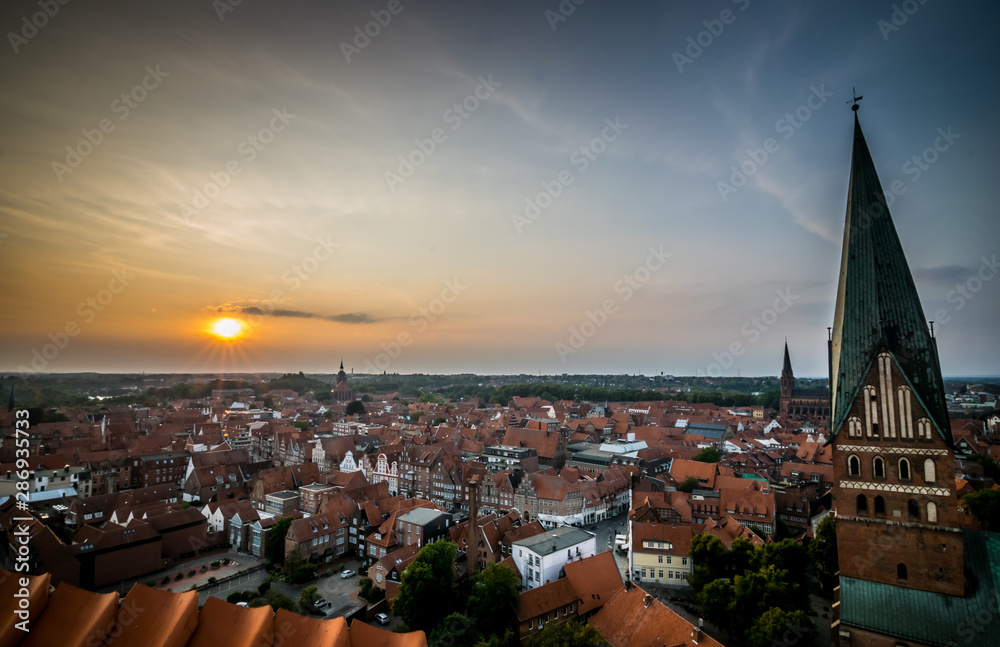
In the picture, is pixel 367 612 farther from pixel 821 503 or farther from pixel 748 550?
pixel 821 503

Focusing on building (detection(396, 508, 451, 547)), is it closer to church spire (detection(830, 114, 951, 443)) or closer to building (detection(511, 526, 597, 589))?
building (detection(511, 526, 597, 589))

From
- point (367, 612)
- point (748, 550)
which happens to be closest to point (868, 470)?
point (748, 550)

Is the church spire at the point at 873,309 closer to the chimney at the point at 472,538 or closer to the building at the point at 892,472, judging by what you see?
the building at the point at 892,472

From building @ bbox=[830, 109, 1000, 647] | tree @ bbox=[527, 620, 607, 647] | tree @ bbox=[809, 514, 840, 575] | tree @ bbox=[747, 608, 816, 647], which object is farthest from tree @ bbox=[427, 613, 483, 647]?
tree @ bbox=[809, 514, 840, 575]

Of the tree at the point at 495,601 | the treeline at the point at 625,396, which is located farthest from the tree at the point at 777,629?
the treeline at the point at 625,396

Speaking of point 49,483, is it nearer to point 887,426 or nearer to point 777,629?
point 777,629

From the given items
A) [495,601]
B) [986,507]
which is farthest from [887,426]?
[986,507]
